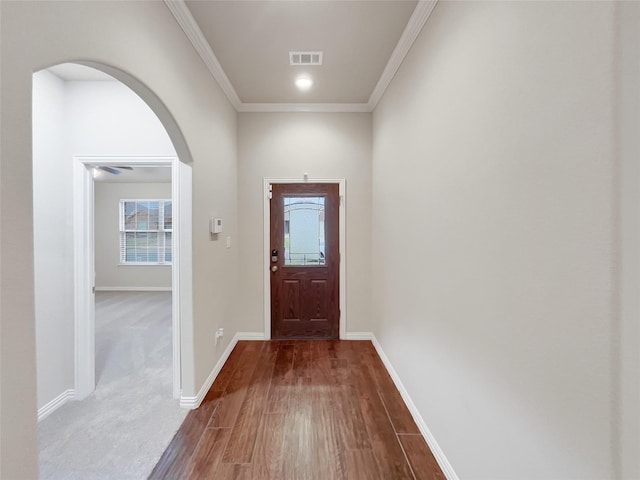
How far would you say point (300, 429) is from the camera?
79.5 inches

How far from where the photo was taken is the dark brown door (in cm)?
364

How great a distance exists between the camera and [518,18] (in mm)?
1069

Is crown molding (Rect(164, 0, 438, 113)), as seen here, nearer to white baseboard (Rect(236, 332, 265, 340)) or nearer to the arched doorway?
the arched doorway

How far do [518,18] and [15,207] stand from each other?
6.09 ft

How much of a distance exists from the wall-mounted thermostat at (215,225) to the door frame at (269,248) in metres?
0.85

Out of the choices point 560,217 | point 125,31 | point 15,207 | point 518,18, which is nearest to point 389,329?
point 560,217

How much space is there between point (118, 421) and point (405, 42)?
3606mm

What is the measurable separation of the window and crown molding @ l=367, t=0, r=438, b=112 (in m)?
6.08

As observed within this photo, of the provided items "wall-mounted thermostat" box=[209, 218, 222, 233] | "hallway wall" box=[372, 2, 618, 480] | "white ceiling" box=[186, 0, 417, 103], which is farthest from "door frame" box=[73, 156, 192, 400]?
"hallway wall" box=[372, 2, 618, 480]

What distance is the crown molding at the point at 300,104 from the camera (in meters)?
1.91

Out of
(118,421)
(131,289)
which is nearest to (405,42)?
(118,421)

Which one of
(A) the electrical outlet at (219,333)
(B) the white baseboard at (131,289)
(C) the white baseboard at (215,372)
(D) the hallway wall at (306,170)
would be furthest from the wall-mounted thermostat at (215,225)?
(B) the white baseboard at (131,289)

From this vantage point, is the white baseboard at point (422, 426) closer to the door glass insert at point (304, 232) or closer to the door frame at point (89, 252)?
the door glass insert at point (304, 232)

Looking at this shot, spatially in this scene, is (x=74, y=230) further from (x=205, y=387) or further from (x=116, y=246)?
(x=116, y=246)
